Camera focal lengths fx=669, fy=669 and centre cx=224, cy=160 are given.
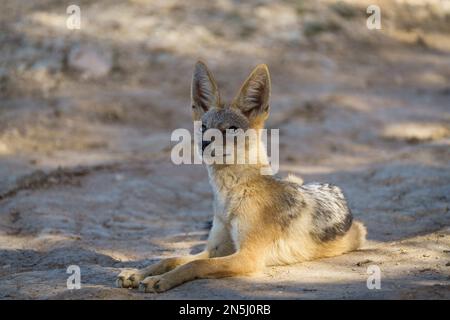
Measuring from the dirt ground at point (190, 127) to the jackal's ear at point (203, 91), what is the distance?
165cm

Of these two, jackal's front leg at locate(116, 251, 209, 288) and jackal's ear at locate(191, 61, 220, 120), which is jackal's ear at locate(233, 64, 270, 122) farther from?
jackal's front leg at locate(116, 251, 209, 288)

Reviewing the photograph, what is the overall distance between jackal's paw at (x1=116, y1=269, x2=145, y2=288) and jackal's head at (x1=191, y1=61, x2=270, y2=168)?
4.06 feet

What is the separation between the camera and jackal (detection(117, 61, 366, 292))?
19.3 feet

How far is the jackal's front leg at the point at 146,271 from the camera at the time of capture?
5.54 metres

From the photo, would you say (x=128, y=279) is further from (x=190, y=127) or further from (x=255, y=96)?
(x=190, y=127)

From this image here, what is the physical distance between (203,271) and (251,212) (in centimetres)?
74

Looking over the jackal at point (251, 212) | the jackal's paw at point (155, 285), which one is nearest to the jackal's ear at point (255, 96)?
the jackal at point (251, 212)

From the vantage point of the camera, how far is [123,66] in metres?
14.8

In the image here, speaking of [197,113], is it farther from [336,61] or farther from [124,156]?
[336,61]

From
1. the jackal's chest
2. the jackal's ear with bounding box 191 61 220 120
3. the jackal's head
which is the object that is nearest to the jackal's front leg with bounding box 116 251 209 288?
the jackal's chest

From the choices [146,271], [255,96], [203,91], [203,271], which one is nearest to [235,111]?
[255,96]

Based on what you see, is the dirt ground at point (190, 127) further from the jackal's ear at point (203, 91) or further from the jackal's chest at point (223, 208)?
the jackal's ear at point (203, 91)

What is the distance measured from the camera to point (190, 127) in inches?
509

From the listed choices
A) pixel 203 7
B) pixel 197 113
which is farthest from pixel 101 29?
pixel 197 113
